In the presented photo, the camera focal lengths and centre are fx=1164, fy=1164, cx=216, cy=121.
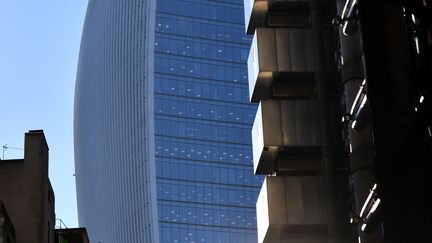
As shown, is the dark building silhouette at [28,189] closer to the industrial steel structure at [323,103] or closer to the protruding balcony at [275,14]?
the industrial steel structure at [323,103]

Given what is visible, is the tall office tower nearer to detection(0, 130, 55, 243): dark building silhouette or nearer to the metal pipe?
the metal pipe

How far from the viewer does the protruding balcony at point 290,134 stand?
33.9 m

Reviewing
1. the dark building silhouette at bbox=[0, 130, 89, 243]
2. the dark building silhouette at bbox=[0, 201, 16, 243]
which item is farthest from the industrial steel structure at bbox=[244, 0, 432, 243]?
the dark building silhouette at bbox=[0, 130, 89, 243]

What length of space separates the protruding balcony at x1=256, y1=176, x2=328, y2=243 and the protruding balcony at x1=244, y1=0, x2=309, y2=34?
5.60 m

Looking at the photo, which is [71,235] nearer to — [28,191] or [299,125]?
[28,191]

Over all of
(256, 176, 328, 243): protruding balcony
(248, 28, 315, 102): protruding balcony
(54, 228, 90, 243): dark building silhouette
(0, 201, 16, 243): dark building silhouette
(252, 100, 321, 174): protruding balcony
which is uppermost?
(54, 228, 90, 243): dark building silhouette

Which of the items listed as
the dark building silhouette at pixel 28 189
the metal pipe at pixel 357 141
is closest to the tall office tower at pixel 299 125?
the metal pipe at pixel 357 141

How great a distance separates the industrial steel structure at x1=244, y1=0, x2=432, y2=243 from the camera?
66.9 ft

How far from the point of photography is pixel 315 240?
3391 cm

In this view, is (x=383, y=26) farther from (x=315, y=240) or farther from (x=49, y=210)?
(x=49, y=210)

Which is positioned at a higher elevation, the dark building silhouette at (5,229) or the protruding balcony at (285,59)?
the protruding balcony at (285,59)

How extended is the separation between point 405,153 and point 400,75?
Answer: 2.24m

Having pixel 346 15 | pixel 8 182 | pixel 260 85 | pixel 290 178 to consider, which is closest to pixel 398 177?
pixel 346 15

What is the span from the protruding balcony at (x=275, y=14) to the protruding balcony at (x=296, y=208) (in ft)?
18.4
